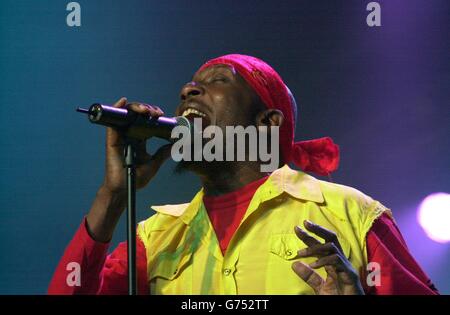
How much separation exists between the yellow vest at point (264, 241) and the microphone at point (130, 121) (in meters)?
0.40

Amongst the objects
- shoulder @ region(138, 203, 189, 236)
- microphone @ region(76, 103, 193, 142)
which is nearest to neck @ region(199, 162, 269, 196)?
shoulder @ region(138, 203, 189, 236)

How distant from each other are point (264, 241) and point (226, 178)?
1.05 feet

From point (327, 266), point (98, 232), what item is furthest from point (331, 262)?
point (98, 232)

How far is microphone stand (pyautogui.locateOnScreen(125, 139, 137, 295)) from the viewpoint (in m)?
2.00

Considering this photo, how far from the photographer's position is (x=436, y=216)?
9.03 ft

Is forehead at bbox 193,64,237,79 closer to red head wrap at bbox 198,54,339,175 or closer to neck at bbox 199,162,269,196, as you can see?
red head wrap at bbox 198,54,339,175

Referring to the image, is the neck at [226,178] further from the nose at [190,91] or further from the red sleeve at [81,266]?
the red sleeve at [81,266]

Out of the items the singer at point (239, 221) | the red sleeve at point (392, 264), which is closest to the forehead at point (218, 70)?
the singer at point (239, 221)

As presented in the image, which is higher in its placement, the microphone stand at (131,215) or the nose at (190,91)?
the nose at (190,91)

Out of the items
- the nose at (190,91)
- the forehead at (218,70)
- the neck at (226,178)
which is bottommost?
the neck at (226,178)

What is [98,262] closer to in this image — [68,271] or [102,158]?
[68,271]

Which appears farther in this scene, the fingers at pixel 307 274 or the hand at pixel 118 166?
the hand at pixel 118 166

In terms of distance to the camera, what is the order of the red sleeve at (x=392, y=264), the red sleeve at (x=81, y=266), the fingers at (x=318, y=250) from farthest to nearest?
the red sleeve at (x=81, y=266), the red sleeve at (x=392, y=264), the fingers at (x=318, y=250)

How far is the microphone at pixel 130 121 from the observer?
1.98 metres
